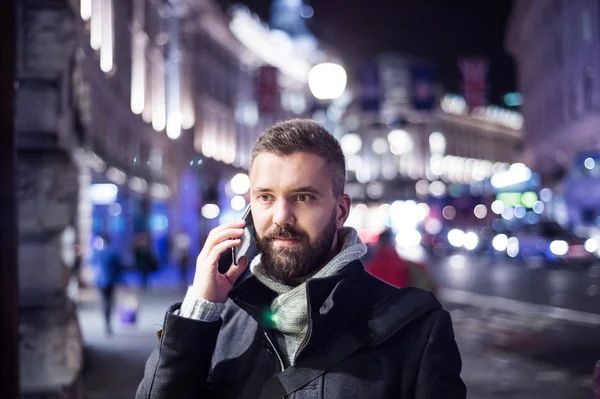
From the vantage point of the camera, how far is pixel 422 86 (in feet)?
93.2

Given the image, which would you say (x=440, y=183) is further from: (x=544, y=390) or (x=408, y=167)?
(x=544, y=390)

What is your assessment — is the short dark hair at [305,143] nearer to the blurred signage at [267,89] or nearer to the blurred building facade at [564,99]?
the blurred signage at [267,89]

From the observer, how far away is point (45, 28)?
5406 millimetres

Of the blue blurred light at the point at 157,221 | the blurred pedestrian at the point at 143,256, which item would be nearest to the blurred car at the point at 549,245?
the blue blurred light at the point at 157,221

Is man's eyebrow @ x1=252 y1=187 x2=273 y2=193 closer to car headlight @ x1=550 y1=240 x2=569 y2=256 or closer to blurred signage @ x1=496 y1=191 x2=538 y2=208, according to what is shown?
car headlight @ x1=550 y1=240 x2=569 y2=256

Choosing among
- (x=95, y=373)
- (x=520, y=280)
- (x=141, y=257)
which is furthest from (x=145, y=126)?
(x=520, y=280)

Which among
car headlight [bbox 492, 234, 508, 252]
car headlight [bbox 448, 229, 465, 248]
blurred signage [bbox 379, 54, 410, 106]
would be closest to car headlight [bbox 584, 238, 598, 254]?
car headlight [bbox 492, 234, 508, 252]

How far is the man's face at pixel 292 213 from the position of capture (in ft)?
7.55

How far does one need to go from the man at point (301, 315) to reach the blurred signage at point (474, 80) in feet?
95.3

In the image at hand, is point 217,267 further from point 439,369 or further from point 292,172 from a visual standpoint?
point 439,369

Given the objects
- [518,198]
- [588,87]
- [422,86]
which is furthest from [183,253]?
[518,198]

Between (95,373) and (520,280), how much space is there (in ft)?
60.2

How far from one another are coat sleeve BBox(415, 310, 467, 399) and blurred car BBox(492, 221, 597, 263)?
97.5ft

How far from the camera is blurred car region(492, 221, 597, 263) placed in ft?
98.0
